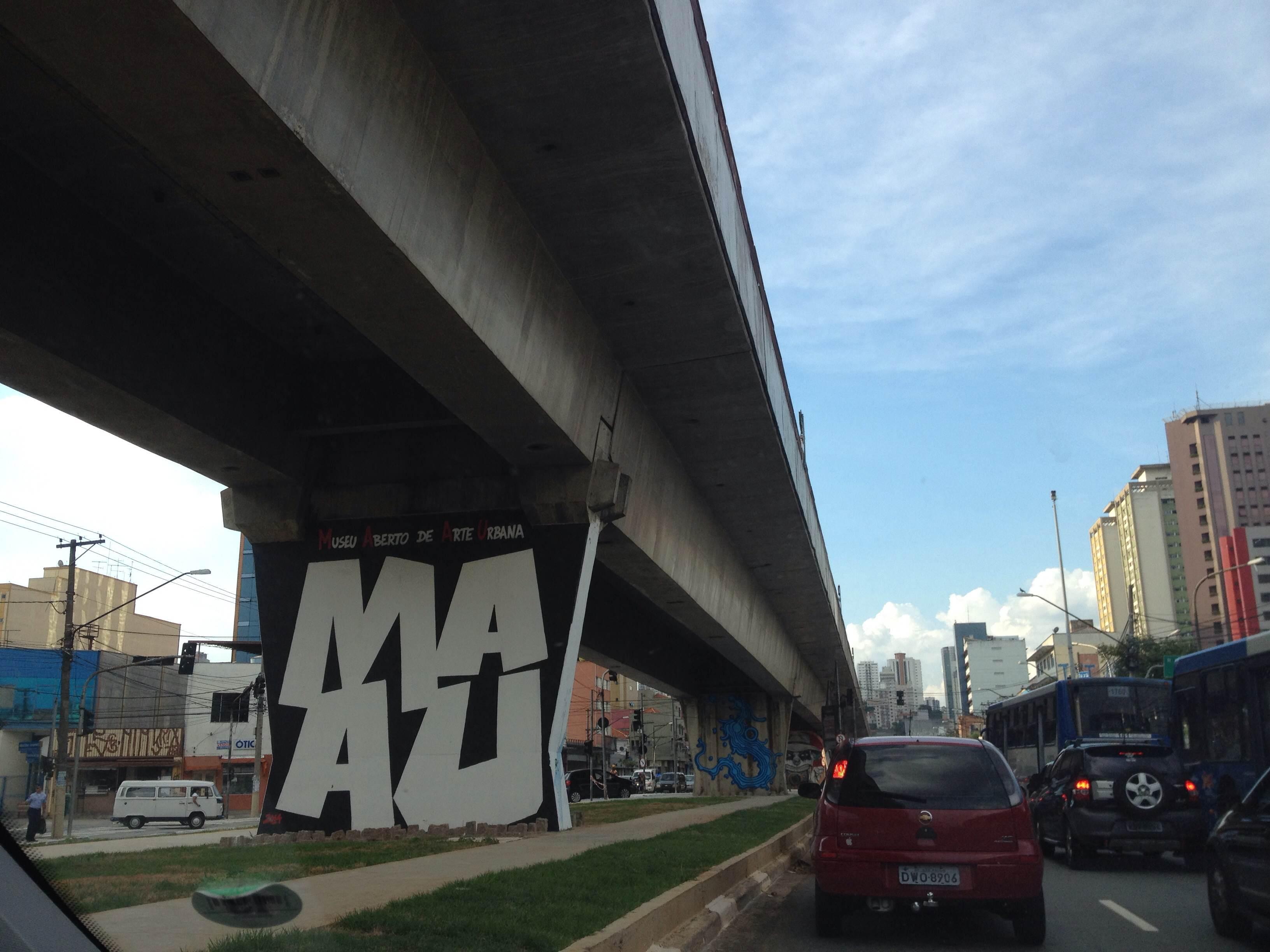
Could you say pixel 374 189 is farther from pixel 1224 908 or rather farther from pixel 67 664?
pixel 1224 908

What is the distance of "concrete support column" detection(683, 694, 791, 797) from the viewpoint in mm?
46875

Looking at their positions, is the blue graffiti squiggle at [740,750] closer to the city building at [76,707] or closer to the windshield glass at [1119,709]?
the windshield glass at [1119,709]

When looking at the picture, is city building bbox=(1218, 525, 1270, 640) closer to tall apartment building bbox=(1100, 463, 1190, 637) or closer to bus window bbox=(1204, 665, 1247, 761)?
tall apartment building bbox=(1100, 463, 1190, 637)

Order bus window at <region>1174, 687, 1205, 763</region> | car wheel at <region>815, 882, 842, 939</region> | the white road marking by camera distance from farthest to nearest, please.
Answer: bus window at <region>1174, 687, 1205, 763</region>
the white road marking
car wheel at <region>815, 882, 842, 939</region>

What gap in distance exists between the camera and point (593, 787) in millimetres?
52250

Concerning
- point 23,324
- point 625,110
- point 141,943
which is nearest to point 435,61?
point 625,110

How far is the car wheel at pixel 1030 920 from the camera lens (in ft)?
26.9

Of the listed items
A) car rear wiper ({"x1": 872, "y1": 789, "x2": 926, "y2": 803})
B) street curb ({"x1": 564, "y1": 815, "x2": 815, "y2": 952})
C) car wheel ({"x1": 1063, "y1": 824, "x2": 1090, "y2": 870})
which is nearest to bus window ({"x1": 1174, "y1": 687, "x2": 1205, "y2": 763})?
car wheel ({"x1": 1063, "y1": 824, "x2": 1090, "y2": 870})

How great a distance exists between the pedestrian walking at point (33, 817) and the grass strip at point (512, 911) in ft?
3.56

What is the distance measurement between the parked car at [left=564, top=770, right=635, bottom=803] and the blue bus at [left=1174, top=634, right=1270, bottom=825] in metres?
27.4

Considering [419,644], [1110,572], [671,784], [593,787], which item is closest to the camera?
[419,644]

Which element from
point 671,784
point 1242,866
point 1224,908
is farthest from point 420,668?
point 671,784

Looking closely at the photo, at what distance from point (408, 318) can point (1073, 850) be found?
11.1 m

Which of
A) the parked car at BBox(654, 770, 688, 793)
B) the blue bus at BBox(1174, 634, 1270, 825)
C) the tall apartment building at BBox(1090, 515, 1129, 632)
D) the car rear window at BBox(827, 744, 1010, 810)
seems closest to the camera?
the car rear window at BBox(827, 744, 1010, 810)
